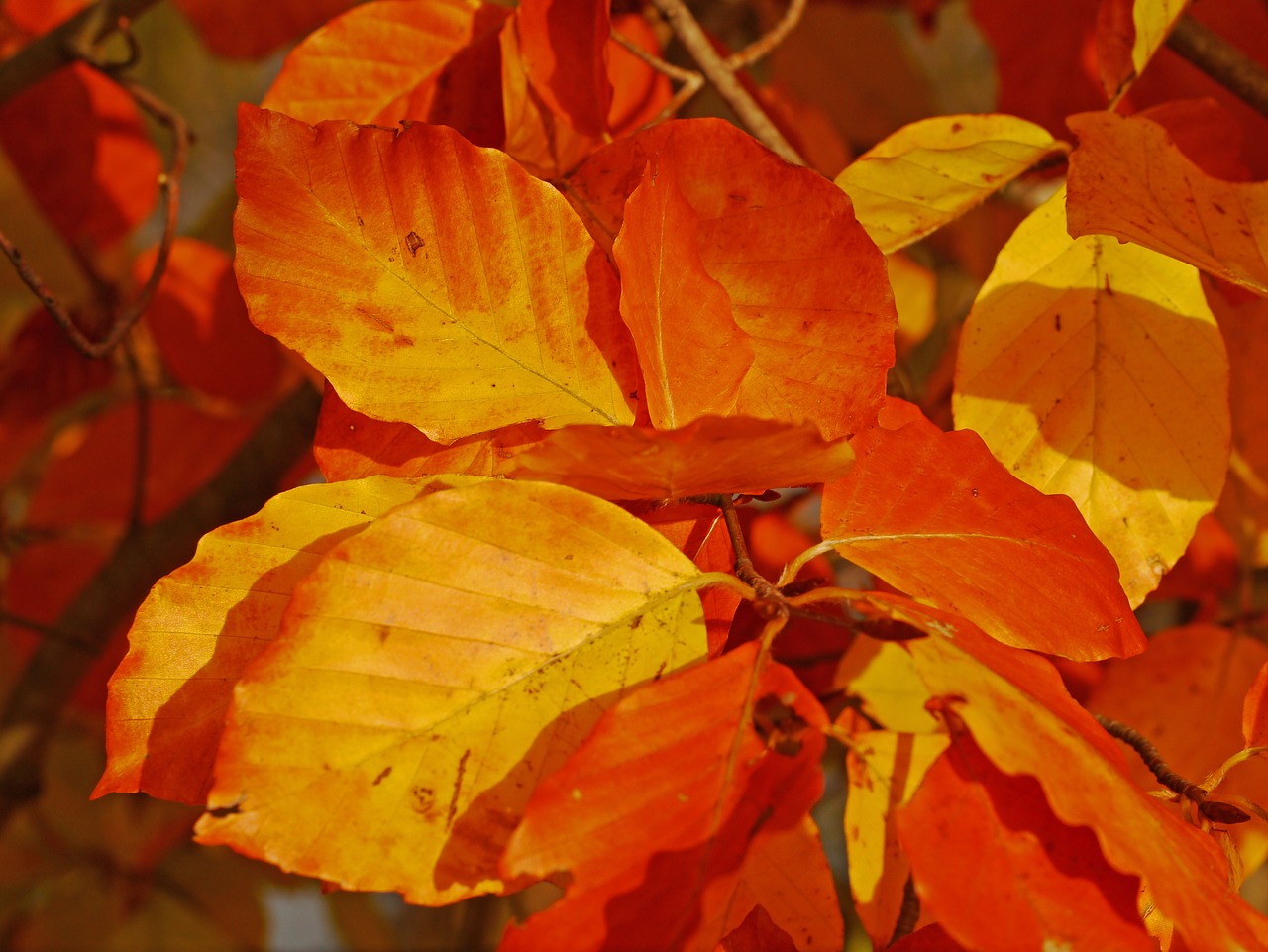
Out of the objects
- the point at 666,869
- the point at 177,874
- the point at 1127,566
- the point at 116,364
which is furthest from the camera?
the point at 177,874

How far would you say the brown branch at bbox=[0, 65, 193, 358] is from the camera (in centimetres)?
44

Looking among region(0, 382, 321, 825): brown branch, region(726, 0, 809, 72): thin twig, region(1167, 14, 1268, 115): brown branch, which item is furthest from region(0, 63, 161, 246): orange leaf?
region(1167, 14, 1268, 115): brown branch

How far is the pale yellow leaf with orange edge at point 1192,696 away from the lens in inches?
21.5

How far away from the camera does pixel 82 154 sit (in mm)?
792

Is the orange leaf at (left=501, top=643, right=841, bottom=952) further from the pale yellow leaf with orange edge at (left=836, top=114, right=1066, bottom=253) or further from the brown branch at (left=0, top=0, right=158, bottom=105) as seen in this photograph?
the brown branch at (left=0, top=0, right=158, bottom=105)

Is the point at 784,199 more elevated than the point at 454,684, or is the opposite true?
the point at 784,199

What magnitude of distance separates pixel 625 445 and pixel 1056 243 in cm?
25

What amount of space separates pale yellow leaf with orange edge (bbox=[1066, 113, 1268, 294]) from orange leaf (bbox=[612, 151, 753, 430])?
122mm

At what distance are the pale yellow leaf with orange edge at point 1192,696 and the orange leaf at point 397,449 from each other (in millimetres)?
379

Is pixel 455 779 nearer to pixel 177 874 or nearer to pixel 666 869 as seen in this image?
pixel 666 869

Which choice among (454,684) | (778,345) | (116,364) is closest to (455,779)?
(454,684)

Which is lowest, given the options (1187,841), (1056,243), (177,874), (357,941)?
(357,941)

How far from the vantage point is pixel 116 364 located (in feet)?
3.02

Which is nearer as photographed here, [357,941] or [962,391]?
[962,391]
